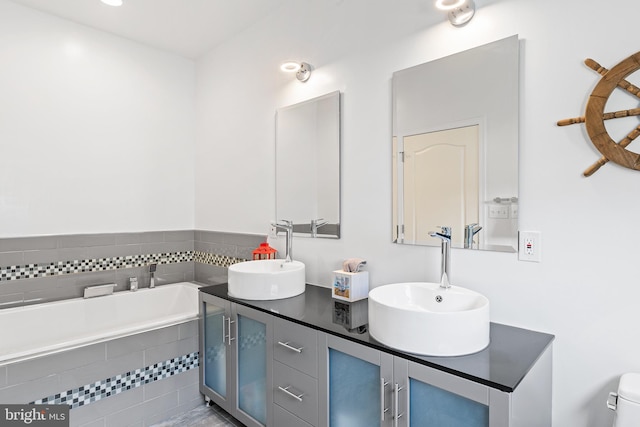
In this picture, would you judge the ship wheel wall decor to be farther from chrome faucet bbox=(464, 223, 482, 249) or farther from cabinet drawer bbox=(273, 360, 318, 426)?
cabinet drawer bbox=(273, 360, 318, 426)

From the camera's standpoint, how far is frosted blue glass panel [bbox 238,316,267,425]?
1.96 m

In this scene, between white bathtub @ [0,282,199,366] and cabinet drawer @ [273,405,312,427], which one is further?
white bathtub @ [0,282,199,366]

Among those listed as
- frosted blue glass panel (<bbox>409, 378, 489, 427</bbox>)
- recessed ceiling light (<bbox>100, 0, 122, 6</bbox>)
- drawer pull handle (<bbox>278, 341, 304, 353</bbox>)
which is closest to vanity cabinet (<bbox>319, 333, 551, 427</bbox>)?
frosted blue glass panel (<bbox>409, 378, 489, 427</bbox>)

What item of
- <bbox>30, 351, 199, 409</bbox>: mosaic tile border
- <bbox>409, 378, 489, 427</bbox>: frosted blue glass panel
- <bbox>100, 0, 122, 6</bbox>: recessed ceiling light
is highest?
<bbox>100, 0, 122, 6</bbox>: recessed ceiling light

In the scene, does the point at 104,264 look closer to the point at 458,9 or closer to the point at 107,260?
the point at 107,260

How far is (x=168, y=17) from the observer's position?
2723 mm

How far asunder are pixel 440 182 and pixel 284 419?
1.44m

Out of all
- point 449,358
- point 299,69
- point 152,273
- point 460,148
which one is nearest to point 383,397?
point 449,358

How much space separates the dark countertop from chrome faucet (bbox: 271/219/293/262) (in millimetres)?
368

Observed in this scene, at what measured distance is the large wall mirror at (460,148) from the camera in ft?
5.15

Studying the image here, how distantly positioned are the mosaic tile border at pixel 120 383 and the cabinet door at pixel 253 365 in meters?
0.55

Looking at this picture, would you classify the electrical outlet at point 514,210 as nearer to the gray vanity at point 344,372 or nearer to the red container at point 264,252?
the gray vanity at point 344,372

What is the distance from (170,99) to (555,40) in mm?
3085

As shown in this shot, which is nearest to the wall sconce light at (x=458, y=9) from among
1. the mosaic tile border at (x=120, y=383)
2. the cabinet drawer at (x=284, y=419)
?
the cabinet drawer at (x=284, y=419)
